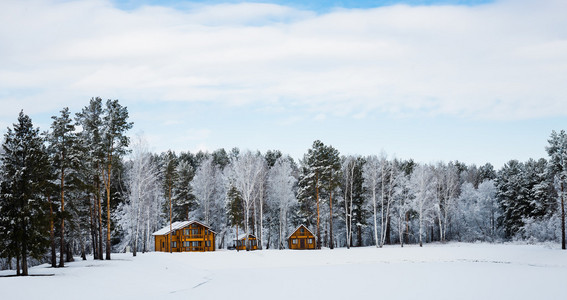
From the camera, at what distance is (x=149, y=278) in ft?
116

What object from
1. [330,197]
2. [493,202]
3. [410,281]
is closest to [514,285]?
[410,281]

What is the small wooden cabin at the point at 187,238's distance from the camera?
69.0 meters

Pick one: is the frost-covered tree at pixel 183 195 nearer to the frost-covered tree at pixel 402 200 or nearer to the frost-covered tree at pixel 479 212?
the frost-covered tree at pixel 402 200

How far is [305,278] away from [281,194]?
35024mm

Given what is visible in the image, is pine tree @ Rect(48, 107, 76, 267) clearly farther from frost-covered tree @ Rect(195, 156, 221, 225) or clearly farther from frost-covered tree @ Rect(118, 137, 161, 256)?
frost-covered tree @ Rect(195, 156, 221, 225)

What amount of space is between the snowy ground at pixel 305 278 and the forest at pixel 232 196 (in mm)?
5096

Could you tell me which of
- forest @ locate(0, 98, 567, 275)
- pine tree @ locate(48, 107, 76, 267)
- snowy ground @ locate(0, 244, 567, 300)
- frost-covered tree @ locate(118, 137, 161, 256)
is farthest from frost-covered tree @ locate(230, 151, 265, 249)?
pine tree @ locate(48, 107, 76, 267)

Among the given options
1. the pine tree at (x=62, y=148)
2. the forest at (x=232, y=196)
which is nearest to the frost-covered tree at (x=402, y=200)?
the forest at (x=232, y=196)

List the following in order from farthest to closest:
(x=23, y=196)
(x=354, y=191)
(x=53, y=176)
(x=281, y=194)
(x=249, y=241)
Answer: (x=354, y=191)
(x=281, y=194)
(x=249, y=241)
(x=53, y=176)
(x=23, y=196)

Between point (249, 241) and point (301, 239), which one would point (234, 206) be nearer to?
point (249, 241)

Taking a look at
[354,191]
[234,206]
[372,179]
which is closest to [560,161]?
[372,179]

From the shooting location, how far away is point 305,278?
39.6m

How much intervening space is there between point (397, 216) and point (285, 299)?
5757cm

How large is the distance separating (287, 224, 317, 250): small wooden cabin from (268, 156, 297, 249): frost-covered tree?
1.74m
